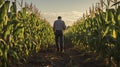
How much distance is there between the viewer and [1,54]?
6070 mm

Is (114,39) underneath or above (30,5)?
underneath

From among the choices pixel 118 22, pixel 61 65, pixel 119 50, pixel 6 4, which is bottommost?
pixel 61 65

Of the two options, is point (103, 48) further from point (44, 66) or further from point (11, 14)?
point (11, 14)

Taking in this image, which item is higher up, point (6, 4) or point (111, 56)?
point (6, 4)

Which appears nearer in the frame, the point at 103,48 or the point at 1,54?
the point at 1,54

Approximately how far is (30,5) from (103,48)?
6.02m

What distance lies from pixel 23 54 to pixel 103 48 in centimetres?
243

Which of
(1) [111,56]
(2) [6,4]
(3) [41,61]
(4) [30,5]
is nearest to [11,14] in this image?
(2) [6,4]

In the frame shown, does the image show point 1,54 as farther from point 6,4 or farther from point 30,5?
point 30,5

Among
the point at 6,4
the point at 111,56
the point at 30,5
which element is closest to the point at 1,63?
the point at 6,4

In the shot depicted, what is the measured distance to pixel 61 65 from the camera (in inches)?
339

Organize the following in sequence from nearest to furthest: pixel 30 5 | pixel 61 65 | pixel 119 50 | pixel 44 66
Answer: pixel 119 50
pixel 44 66
pixel 61 65
pixel 30 5

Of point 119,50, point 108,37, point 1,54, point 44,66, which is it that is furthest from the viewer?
point 44,66

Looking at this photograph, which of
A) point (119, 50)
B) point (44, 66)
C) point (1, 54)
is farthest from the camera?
point (44, 66)
